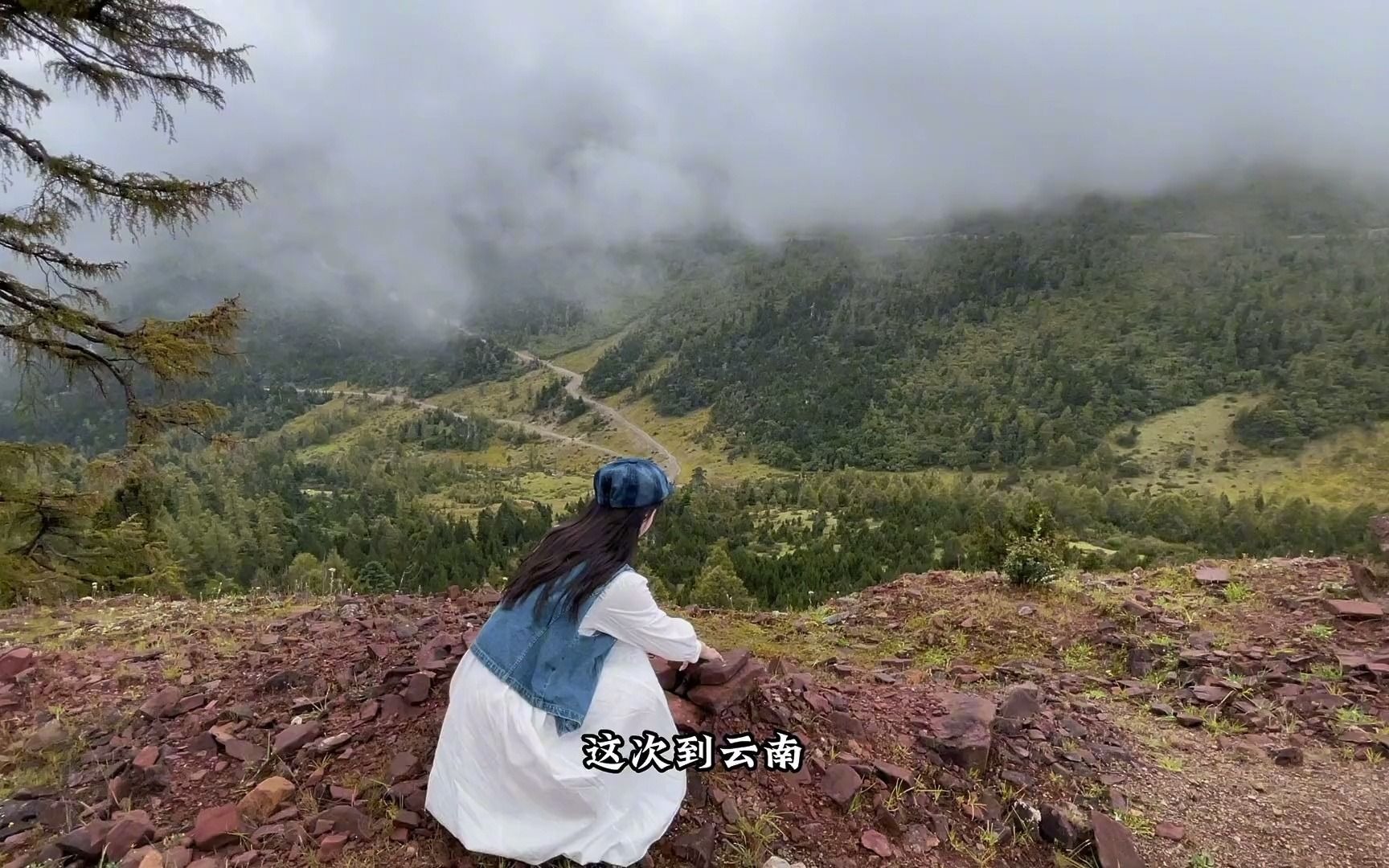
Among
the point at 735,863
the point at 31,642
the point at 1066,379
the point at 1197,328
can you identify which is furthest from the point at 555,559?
the point at 1197,328

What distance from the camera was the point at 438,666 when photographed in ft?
17.1

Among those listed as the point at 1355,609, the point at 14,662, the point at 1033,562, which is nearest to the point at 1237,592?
the point at 1355,609

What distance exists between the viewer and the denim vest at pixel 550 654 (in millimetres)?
3338

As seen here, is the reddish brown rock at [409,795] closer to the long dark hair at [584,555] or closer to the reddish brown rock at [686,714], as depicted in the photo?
the long dark hair at [584,555]

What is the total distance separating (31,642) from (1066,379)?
480 feet

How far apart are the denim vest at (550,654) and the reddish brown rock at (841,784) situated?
5.95 ft

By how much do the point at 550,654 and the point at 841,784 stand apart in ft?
7.03

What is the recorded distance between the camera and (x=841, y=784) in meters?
4.32

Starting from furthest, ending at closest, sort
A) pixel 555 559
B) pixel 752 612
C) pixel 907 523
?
1. pixel 907 523
2. pixel 752 612
3. pixel 555 559

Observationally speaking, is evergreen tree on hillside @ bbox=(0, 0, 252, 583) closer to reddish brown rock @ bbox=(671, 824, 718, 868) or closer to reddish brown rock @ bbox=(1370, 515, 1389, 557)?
reddish brown rock @ bbox=(671, 824, 718, 868)

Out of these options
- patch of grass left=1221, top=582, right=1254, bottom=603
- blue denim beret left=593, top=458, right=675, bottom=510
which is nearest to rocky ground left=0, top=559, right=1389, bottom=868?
patch of grass left=1221, top=582, right=1254, bottom=603

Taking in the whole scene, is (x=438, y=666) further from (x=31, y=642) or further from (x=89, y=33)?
(x=89, y=33)

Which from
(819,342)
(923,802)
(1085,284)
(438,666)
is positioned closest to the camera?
(923,802)

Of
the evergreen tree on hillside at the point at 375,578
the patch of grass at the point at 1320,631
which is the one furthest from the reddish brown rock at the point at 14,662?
the evergreen tree on hillside at the point at 375,578
